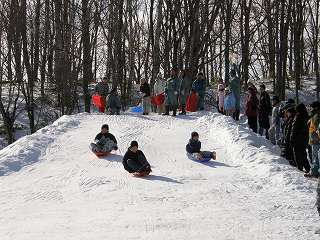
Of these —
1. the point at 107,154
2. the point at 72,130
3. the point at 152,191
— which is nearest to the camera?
the point at 152,191

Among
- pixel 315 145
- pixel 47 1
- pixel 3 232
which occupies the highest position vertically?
pixel 47 1

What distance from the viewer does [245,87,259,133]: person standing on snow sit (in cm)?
1834

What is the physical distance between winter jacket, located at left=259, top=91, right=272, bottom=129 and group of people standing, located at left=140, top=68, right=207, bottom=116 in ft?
13.1

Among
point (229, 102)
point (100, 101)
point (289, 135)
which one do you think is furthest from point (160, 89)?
point (289, 135)

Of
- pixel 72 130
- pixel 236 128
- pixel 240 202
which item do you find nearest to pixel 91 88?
pixel 72 130

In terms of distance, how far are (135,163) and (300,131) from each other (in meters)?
4.06

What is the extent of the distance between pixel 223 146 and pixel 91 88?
22.0 metres

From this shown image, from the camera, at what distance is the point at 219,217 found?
9086 mm

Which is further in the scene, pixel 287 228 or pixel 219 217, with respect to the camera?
pixel 219 217

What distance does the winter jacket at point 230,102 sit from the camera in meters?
20.2

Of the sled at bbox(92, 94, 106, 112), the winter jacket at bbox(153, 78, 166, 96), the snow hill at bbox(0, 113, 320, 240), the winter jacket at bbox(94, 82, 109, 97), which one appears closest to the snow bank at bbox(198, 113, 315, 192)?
the snow hill at bbox(0, 113, 320, 240)

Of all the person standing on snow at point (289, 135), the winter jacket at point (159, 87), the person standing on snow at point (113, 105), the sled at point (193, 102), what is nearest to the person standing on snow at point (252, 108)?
the sled at point (193, 102)

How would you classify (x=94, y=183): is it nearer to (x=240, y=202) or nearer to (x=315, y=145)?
(x=240, y=202)

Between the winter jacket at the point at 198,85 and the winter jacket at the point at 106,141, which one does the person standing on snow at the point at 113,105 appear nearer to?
the winter jacket at the point at 198,85
